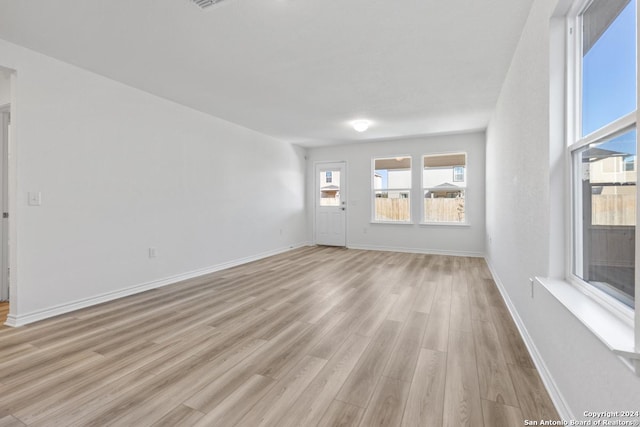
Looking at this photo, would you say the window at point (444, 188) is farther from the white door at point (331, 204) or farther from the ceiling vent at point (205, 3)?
the ceiling vent at point (205, 3)

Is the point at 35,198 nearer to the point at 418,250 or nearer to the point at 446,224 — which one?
the point at 418,250

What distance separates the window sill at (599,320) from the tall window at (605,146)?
8 cm

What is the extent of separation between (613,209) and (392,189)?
5455mm

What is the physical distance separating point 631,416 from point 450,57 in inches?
115

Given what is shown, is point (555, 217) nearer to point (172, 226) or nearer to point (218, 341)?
point (218, 341)

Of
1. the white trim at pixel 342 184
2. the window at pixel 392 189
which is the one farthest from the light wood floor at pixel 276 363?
the white trim at pixel 342 184

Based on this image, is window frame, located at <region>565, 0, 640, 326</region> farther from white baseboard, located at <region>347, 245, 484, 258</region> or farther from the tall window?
white baseboard, located at <region>347, 245, 484, 258</region>

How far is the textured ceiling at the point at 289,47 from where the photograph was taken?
2.17 meters

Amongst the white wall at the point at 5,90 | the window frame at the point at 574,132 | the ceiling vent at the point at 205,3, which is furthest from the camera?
the white wall at the point at 5,90

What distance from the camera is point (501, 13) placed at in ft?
7.24

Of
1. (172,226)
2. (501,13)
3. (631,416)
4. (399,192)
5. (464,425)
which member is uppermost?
(501,13)

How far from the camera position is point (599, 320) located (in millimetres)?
1164

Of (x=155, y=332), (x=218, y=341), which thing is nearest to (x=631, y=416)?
(x=218, y=341)

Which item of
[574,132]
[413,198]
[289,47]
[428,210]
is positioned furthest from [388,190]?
[574,132]
